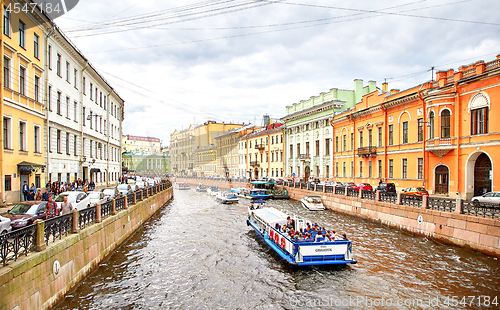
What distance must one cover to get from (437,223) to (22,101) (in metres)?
24.6

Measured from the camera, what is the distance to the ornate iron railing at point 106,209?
14528 mm

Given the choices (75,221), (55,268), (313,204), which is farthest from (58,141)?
(313,204)

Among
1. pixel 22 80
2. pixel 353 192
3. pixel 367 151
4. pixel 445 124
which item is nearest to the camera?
pixel 22 80

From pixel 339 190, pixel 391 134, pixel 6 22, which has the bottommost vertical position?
pixel 339 190

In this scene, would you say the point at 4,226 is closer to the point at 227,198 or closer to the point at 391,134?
the point at 227,198

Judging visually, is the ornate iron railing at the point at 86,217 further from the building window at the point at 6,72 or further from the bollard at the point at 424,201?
the bollard at the point at 424,201

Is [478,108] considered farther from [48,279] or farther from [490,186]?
[48,279]

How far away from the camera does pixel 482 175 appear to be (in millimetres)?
22500

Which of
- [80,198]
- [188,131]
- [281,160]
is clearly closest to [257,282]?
[80,198]

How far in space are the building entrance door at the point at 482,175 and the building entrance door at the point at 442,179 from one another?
2.13m

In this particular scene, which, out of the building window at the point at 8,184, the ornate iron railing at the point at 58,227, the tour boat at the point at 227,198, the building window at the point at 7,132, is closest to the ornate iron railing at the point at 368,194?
the tour boat at the point at 227,198

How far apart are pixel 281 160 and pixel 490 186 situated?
1475 inches

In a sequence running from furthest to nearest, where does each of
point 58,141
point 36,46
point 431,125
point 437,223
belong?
point 431,125 → point 58,141 → point 36,46 → point 437,223

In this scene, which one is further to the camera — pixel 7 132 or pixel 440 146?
pixel 440 146
